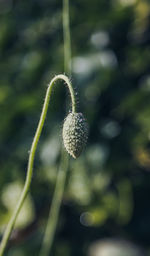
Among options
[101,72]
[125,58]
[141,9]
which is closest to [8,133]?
[101,72]

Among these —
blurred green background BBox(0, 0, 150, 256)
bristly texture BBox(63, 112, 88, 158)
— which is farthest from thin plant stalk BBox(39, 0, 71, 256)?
bristly texture BBox(63, 112, 88, 158)

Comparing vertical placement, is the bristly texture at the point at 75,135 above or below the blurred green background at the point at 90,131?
above

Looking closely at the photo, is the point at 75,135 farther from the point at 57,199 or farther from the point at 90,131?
the point at 57,199

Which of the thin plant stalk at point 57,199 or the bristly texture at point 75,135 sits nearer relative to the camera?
the bristly texture at point 75,135

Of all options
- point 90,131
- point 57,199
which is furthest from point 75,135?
point 57,199

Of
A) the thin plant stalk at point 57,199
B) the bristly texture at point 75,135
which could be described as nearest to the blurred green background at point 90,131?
the thin plant stalk at point 57,199

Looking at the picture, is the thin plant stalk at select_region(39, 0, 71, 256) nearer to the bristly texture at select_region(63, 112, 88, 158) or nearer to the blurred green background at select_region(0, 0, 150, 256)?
the blurred green background at select_region(0, 0, 150, 256)

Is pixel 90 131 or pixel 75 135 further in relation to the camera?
pixel 90 131

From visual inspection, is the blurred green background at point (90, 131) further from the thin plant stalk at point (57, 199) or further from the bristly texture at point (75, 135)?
the bristly texture at point (75, 135)
